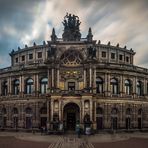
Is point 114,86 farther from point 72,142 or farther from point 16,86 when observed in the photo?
point 72,142

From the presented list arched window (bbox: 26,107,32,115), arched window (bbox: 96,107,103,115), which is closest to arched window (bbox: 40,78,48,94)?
arched window (bbox: 26,107,32,115)

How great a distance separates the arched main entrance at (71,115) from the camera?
63.0 m

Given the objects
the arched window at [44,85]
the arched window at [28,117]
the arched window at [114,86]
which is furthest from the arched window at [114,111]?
the arched window at [28,117]

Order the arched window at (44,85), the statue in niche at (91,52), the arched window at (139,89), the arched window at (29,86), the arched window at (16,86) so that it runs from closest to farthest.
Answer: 1. the statue in niche at (91,52)
2. the arched window at (44,85)
3. the arched window at (29,86)
4. the arched window at (16,86)
5. the arched window at (139,89)

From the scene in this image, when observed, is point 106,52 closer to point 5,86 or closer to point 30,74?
point 30,74

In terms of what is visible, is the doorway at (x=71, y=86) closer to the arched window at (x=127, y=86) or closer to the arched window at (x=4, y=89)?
the arched window at (x=127, y=86)

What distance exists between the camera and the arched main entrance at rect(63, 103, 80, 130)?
63.0 meters

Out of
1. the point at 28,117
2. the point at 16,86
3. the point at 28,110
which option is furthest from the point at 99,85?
the point at 16,86

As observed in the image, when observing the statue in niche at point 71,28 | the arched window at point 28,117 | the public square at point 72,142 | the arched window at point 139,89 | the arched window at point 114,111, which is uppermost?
the statue in niche at point 71,28

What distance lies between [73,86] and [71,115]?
6525 mm

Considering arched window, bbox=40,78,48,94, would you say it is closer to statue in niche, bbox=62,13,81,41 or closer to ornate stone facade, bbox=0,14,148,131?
ornate stone facade, bbox=0,14,148,131

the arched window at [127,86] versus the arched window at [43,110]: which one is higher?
the arched window at [127,86]

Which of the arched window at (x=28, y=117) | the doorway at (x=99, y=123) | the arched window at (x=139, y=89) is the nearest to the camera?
the doorway at (x=99, y=123)

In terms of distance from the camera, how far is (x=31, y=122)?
6894cm
